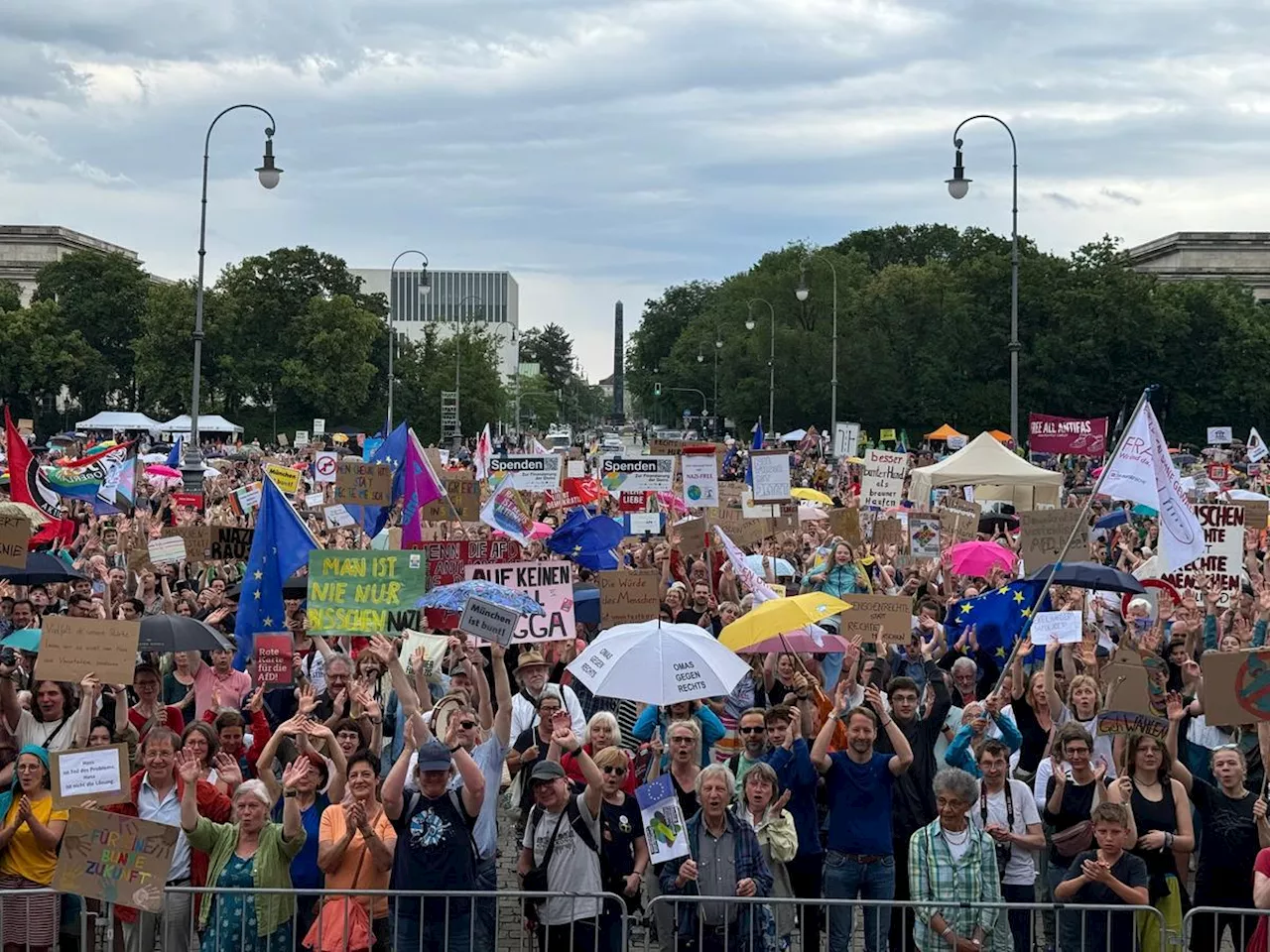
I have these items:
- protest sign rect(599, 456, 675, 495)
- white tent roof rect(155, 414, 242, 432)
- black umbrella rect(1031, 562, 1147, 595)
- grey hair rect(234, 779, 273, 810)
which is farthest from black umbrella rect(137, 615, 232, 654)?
white tent roof rect(155, 414, 242, 432)

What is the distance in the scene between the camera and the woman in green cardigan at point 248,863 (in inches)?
283

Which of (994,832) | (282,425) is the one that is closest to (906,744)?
(994,832)

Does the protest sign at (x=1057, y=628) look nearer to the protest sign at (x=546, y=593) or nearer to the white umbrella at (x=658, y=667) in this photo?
the white umbrella at (x=658, y=667)

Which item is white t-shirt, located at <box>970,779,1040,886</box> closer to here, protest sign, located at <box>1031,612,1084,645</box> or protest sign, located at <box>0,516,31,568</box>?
protest sign, located at <box>1031,612,1084,645</box>

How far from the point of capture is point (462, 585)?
1020cm

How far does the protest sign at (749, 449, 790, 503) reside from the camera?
66.9 feet

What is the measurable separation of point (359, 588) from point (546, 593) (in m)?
1.11

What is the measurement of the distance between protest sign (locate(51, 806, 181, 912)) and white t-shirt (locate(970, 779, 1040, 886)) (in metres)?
3.58

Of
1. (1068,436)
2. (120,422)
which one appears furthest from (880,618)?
(120,422)

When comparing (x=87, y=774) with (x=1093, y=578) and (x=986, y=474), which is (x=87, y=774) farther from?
(x=986, y=474)


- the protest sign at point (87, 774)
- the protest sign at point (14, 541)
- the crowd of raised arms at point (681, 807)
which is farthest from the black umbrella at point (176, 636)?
the protest sign at point (87, 774)

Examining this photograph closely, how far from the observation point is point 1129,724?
8.82 metres

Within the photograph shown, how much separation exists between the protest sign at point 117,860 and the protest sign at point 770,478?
543 inches

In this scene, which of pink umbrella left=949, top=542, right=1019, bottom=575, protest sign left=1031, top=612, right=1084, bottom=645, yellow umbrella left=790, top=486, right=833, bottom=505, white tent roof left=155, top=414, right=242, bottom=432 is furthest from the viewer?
white tent roof left=155, top=414, right=242, bottom=432
